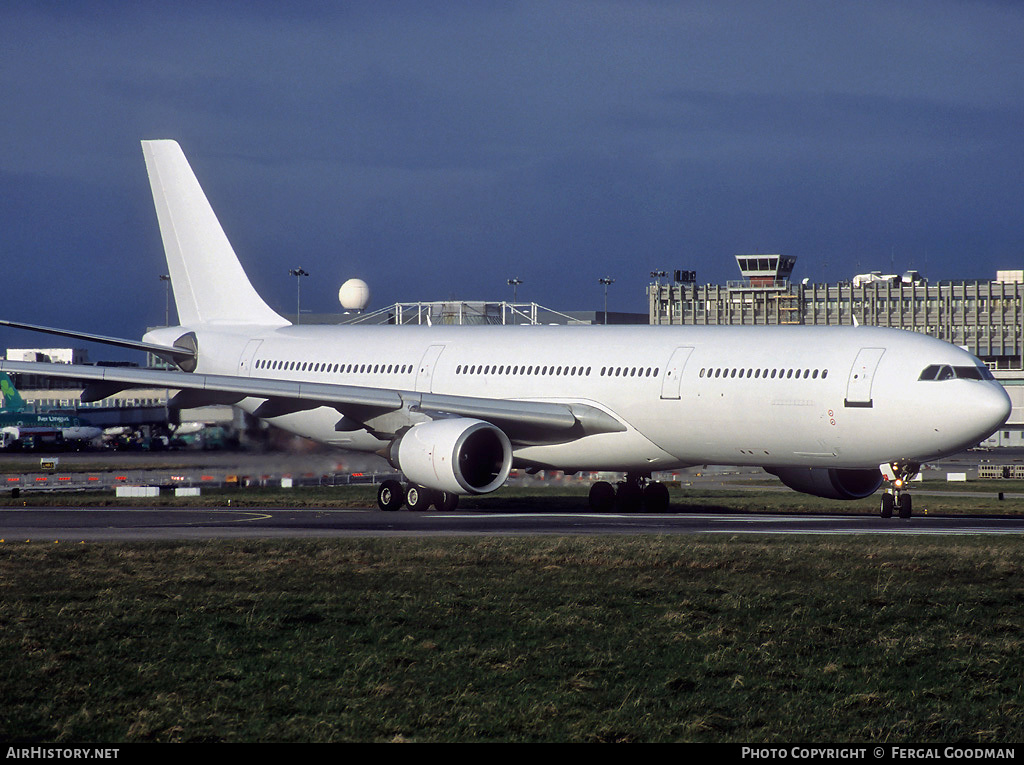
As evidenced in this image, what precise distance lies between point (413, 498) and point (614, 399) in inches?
226

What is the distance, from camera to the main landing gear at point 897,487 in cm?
2919

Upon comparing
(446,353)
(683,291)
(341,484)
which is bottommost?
(341,484)

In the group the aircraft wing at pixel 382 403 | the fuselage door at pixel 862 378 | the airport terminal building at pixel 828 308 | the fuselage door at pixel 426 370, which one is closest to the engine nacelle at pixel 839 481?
the fuselage door at pixel 862 378

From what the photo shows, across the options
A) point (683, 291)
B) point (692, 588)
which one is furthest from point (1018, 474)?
point (683, 291)

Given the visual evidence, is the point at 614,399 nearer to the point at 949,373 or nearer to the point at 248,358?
the point at 949,373

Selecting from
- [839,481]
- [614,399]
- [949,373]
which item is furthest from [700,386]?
[949,373]

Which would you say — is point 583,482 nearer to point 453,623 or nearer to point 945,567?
point 945,567

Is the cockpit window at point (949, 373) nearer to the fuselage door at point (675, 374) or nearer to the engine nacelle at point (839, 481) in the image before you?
the engine nacelle at point (839, 481)

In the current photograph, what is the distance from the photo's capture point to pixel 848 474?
31.9 meters

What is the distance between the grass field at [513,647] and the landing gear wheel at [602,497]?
13665mm
